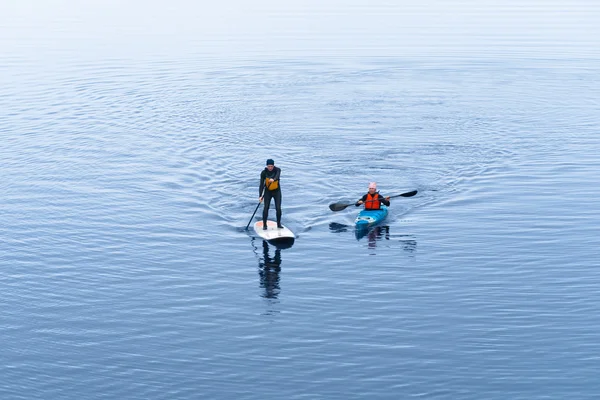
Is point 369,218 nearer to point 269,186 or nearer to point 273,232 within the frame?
point 273,232

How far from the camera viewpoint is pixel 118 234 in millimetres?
43906

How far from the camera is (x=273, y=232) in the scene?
4244 cm

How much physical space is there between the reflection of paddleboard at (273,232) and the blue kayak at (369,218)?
356 cm

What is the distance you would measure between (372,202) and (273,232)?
5424 mm

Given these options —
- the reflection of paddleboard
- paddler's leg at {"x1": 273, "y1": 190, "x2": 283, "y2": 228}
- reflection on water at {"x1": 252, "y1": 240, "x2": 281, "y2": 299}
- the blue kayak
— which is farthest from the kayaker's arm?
reflection on water at {"x1": 252, "y1": 240, "x2": 281, "y2": 299}

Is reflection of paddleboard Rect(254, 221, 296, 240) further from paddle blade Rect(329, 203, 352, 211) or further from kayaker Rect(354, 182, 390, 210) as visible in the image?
kayaker Rect(354, 182, 390, 210)

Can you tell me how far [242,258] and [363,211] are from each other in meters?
7.34

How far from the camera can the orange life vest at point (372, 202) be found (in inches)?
1735

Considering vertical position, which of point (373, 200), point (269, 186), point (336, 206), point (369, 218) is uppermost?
point (269, 186)

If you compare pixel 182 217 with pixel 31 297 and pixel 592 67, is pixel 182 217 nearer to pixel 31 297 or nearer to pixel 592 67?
pixel 31 297

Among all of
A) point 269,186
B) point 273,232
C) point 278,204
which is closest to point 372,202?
point 278,204

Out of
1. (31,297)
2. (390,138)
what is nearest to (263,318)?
(31,297)

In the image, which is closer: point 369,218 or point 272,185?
point 272,185

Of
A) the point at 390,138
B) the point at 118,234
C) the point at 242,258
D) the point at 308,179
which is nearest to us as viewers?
the point at 242,258
